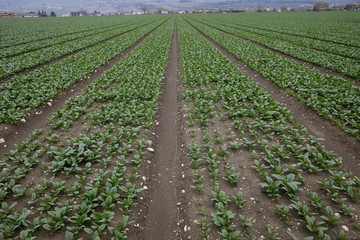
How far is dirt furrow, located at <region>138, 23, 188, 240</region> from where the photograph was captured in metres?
4.29

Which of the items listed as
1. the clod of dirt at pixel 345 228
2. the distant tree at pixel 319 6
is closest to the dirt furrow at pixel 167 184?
the clod of dirt at pixel 345 228

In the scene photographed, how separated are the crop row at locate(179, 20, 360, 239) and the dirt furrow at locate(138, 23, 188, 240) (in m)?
0.49

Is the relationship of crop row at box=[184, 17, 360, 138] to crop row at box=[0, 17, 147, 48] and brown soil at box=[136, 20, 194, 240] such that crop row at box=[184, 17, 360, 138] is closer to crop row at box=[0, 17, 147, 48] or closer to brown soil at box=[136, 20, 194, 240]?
brown soil at box=[136, 20, 194, 240]

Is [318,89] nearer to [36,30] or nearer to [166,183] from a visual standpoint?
[166,183]

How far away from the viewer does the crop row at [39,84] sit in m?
8.86

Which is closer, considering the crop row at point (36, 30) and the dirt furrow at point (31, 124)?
the dirt furrow at point (31, 124)

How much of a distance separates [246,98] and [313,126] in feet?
10.7

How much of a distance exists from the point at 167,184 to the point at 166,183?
0.16ft

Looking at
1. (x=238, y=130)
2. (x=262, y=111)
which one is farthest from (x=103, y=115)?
(x=262, y=111)

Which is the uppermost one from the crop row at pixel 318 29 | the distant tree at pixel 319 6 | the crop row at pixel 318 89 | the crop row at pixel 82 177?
the distant tree at pixel 319 6

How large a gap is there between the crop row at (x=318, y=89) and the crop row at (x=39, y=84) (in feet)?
43.7

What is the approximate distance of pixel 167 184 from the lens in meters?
5.48

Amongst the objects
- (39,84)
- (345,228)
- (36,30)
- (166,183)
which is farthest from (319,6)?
(166,183)

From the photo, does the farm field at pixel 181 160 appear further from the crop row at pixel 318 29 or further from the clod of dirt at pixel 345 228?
the crop row at pixel 318 29
